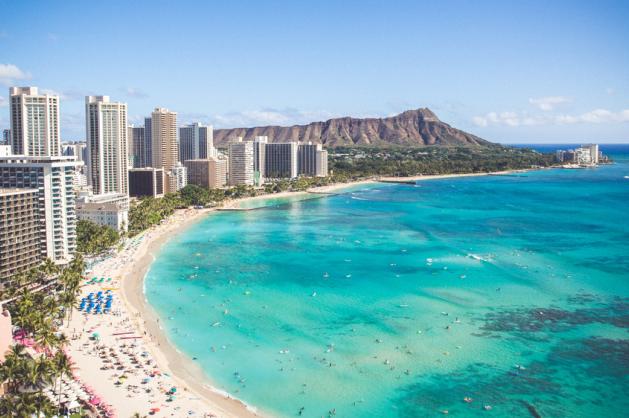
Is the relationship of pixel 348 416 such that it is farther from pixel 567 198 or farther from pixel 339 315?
pixel 567 198

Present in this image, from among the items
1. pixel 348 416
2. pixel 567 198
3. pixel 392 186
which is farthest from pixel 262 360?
pixel 392 186

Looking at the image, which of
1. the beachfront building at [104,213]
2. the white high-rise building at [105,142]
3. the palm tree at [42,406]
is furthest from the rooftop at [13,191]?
the white high-rise building at [105,142]

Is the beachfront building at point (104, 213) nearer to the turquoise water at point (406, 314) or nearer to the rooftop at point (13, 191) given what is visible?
the turquoise water at point (406, 314)

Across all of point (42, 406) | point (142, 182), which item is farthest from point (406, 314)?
point (142, 182)

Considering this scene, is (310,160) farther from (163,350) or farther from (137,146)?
(163,350)

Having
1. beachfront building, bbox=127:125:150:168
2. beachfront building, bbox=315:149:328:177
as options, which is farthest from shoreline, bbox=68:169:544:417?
beachfront building, bbox=315:149:328:177
